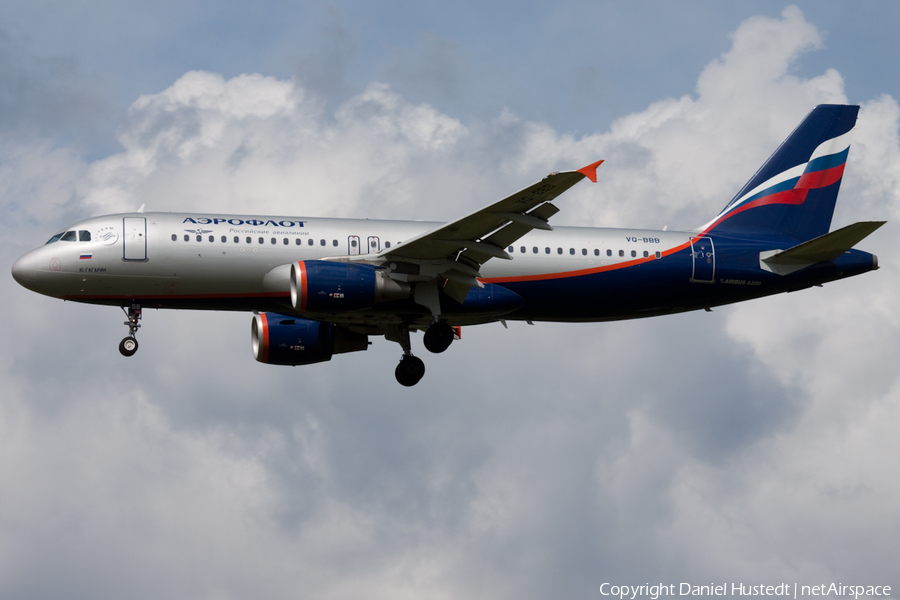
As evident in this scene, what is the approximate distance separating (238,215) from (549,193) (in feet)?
36.5

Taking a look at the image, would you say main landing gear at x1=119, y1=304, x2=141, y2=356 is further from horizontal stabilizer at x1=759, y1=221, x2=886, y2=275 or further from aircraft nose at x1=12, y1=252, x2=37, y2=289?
horizontal stabilizer at x1=759, y1=221, x2=886, y2=275


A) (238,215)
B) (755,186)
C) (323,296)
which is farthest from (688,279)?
(238,215)

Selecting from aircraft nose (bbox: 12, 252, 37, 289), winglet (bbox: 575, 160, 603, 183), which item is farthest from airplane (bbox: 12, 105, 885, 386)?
winglet (bbox: 575, 160, 603, 183)

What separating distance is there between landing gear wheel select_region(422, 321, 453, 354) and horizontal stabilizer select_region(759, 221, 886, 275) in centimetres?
1153

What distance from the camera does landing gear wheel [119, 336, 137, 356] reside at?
37344 millimetres

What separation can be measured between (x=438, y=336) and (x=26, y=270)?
13.3 m

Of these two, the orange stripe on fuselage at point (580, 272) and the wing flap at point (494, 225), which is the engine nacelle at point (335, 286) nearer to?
the wing flap at point (494, 225)

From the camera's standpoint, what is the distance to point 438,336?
37.5m

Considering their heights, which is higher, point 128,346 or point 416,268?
point 416,268

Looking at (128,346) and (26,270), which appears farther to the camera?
(128,346)

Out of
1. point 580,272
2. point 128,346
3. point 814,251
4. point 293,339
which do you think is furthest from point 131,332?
point 814,251

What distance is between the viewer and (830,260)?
131 feet

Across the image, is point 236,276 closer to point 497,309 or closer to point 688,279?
point 497,309

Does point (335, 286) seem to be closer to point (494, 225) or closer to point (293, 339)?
point (494, 225)
